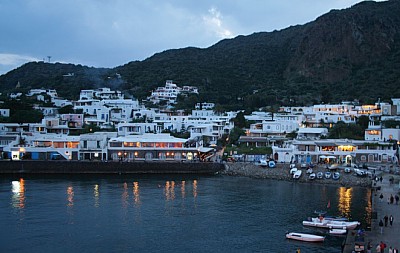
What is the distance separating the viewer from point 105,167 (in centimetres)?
4825

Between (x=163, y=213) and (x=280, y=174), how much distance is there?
1827cm

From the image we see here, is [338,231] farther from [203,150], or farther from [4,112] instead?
[4,112]

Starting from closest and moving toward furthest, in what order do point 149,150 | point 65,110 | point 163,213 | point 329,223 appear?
1. point 329,223
2. point 163,213
3. point 149,150
4. point 65,110

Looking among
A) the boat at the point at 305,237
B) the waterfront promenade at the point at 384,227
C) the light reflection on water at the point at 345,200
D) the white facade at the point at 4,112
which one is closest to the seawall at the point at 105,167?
the light reflection on water at the point at 345,200

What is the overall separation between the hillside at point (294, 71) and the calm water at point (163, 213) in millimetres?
45395

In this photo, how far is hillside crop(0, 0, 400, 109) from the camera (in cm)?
9394

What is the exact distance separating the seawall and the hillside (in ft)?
117

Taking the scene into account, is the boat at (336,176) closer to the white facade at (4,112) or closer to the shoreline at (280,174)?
the shoreline at (280,174)

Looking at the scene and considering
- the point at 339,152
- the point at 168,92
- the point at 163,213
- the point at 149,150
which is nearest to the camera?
the point at 163,213

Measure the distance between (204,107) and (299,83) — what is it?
34354mm

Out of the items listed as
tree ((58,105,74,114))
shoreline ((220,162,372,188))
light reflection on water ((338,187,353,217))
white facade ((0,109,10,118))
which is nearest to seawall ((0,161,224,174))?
shoreline ((220,162,372,188))

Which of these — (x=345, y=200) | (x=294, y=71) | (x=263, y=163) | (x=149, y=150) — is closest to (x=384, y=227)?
(x=345, y=200)

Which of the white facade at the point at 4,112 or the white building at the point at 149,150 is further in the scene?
the white facade at the point at 4,112

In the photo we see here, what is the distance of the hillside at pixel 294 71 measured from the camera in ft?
308
